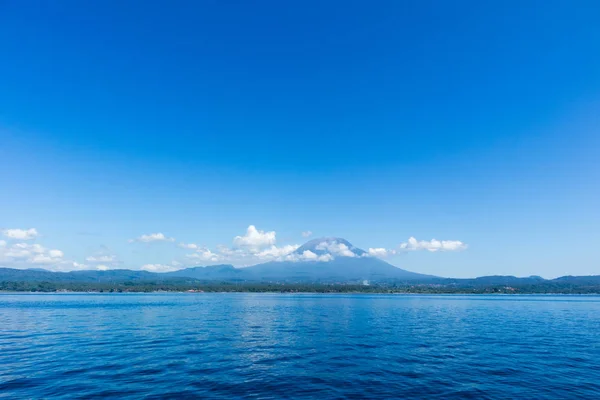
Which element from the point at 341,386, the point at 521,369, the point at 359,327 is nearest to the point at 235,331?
the point at 359,327

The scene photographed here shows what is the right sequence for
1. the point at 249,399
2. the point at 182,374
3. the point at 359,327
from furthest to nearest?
the point at 359,327 → the point at 182,374 → the point at 249,399

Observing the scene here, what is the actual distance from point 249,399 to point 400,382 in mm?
9754

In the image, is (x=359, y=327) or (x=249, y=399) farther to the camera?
(x=359, y=327)

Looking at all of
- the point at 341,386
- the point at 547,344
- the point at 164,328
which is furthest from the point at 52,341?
the point at 547,344

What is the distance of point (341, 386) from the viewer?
20.0 metres

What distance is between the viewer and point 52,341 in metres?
34.5

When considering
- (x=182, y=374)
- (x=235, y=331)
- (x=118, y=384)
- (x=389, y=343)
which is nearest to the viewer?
(x=118, y=384)

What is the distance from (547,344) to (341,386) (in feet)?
92.6

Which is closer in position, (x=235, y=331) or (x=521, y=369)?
(x=521, y=369)

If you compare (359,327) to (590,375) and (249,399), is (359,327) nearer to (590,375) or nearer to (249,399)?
(590,375)

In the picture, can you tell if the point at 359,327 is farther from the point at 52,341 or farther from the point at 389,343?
the point at 52,341

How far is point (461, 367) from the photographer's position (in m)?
25.0

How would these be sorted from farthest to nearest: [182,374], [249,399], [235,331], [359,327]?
1. [359,327]
2. [235,331]
3. [182,374]
4. [249,399]

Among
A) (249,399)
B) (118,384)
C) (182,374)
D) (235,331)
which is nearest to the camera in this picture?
(249,399)
